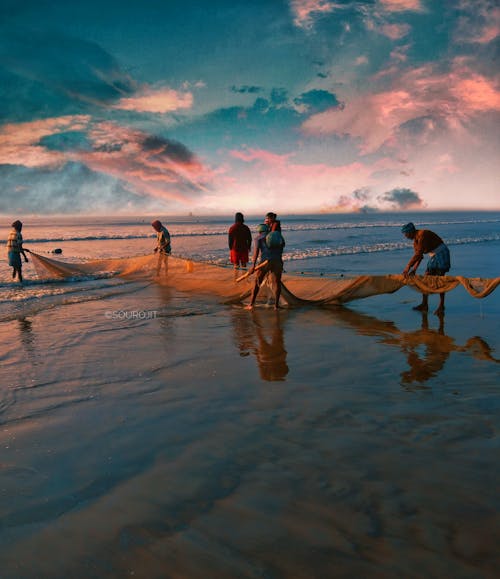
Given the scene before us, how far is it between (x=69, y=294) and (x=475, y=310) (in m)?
9.73

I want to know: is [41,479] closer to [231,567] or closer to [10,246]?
[231,567]

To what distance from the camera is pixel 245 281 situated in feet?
34.3

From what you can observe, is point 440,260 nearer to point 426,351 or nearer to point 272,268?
point 426,351

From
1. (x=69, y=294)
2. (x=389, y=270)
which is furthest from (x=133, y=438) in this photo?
(x=389, y=270)

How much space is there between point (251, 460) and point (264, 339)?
376 centimetres

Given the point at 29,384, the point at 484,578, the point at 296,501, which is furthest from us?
the point at 29,384

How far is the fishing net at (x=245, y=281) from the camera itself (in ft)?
26.7

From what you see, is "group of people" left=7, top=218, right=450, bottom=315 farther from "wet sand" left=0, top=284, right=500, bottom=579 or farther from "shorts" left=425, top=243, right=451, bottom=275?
"wet sand" left=0, top=284, right=500, bottom=579

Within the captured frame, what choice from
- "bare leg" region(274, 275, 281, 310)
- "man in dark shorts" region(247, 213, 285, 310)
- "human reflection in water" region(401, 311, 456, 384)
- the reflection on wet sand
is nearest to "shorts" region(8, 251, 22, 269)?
the reflection on wet sand

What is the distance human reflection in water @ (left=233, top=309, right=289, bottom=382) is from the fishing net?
902 mm

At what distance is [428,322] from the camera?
8055 mm

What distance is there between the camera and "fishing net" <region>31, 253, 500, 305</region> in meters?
8.13

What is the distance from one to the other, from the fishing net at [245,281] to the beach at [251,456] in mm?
1305

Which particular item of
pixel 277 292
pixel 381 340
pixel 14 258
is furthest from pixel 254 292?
pixel 14 258
